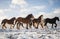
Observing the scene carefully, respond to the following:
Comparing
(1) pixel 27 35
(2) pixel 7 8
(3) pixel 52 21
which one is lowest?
(1) pixel 27 35

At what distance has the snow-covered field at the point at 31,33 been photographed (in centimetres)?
237

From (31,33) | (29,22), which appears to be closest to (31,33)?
(31,33)

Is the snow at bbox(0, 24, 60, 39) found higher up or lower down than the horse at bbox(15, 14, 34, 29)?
lower down

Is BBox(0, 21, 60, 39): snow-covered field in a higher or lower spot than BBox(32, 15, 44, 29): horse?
lower

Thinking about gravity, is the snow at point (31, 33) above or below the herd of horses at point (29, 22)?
below

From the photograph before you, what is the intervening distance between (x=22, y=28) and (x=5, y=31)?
22cm

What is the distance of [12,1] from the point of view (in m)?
2.47

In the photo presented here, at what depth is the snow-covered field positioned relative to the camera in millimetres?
2369

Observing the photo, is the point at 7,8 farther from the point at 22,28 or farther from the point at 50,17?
the point at 50,17

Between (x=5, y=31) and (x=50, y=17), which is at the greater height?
(x=50, y=17)

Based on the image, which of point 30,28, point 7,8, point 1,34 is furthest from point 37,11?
point 1,34

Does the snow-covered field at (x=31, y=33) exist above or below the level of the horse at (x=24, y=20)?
below

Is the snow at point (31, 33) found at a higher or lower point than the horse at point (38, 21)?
lower

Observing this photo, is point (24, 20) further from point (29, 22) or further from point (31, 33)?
point (31, 33)
